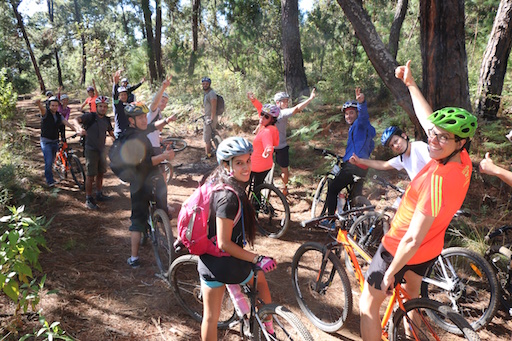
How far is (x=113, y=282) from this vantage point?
4.55m

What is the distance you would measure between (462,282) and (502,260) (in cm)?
67

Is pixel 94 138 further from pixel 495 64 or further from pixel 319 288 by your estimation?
pixel 495 64

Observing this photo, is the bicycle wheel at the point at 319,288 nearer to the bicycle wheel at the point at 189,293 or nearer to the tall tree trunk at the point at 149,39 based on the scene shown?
the bicycle wheel at the point at 189,293

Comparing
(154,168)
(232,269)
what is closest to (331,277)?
(232,269)

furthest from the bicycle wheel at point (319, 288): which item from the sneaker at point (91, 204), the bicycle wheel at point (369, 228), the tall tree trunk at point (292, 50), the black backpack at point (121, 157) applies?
the tall tree trunk at point (292, 50)

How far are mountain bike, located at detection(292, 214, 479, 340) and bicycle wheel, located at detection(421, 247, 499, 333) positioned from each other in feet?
1.32

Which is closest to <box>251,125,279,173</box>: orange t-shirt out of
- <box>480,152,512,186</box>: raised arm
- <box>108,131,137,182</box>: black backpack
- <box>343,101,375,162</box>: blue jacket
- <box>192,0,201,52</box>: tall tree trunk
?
<box>343,101,375,162</box>: blue jacket

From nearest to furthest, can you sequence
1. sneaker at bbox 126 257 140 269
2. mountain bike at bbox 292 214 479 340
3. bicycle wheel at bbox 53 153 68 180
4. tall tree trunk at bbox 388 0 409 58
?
mountain bike at bbox 292 214 479 340 → sneaker at bbox 126 257 140 269 → bicycle wheel at bbox 53 153 68 180 → tall tree trunk at bbox 388 0 409 58

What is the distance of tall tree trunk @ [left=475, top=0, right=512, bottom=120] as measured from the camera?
6330 mm

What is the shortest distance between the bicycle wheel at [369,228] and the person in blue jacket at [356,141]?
0.78 meters

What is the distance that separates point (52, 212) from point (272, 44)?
11.7m

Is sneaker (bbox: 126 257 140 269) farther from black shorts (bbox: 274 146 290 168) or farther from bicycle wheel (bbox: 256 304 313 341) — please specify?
black shorts (bbox: 274 146 290 168)

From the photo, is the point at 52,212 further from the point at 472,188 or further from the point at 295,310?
the point at 472,188

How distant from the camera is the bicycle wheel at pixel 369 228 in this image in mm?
4559
